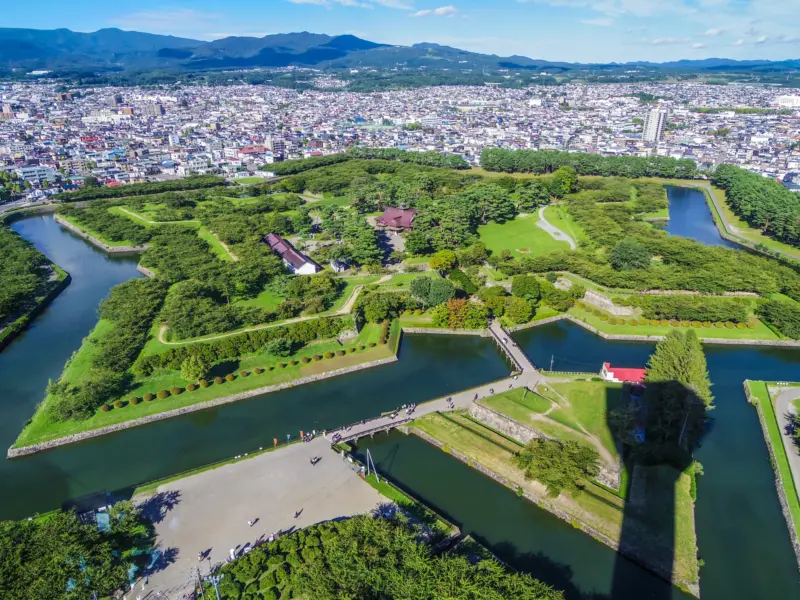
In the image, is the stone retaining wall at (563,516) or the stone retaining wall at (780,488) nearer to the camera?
the stone retaining wall at (563,516)

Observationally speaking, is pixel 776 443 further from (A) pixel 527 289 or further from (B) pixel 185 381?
(B) pixel 185 381

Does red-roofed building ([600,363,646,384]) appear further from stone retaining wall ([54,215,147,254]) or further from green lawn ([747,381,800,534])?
stone retaining wall ([54,215,147,254])

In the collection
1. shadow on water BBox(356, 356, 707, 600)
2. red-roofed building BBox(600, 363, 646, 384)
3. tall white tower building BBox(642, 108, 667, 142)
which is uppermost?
tall white tower building BBox(642, 108, 667, 142)

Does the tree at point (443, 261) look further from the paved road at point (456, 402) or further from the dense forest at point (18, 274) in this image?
the dense forest at point (18, 274)

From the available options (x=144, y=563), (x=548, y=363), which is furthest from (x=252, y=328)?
(x=548, y=363)

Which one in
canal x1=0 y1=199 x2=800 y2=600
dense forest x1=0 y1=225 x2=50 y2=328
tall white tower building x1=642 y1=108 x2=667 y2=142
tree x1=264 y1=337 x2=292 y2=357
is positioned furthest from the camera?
tall white tower building x1=642 y1=108 x2=667 y2=142

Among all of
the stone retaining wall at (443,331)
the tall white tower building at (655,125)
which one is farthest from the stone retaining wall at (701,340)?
the tall white tower building at (655,125)

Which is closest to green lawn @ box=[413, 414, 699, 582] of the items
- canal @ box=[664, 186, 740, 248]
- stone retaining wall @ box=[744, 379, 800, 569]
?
stone retaining wall @ box=[744, 379, 800, 569]
